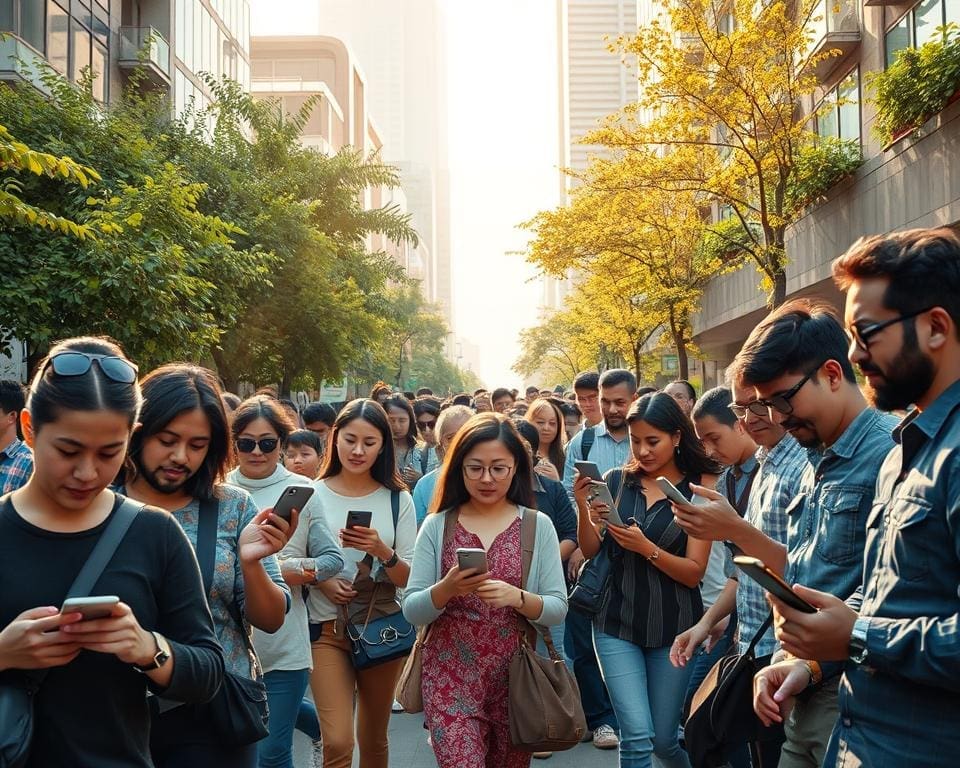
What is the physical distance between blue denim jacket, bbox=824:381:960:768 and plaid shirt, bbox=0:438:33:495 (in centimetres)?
465

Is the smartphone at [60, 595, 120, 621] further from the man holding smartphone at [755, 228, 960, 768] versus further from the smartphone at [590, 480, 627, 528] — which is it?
the smartphone at [590, 480, 627, 528]

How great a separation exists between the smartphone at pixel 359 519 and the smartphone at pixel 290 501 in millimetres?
1308

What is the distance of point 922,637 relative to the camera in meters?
2.39

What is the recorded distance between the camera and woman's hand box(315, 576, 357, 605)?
5.39 metres

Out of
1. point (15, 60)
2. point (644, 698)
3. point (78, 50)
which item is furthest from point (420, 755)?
point (78, 50)

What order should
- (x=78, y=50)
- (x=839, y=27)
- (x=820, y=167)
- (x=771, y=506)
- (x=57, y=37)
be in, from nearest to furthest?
(x=771, y=506) < (x=839, y=27) < (x=820, y=167) < (x=57, y=37) < (x=78, y=50)

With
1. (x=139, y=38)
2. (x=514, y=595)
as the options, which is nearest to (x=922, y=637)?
(x=514, y=595)

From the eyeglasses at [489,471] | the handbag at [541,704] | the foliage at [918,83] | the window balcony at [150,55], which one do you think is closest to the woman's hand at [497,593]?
the handbag at [541,704]

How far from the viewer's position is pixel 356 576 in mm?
5566

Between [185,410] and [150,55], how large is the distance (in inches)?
1159

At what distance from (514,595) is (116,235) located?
13.5m

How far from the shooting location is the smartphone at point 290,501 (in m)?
3.87

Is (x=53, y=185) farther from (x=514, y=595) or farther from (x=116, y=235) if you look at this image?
(x=514, y=595)

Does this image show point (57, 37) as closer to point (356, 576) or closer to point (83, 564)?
point (356, 576)
